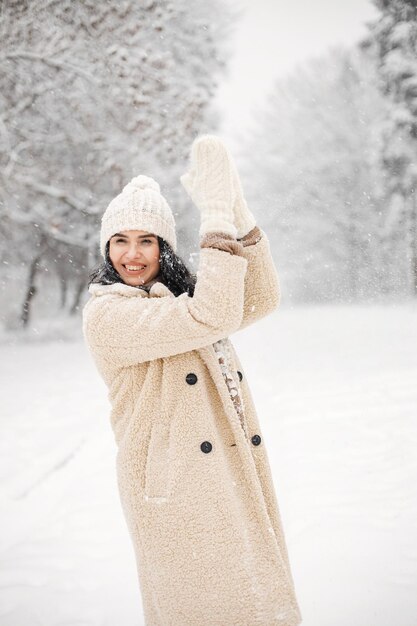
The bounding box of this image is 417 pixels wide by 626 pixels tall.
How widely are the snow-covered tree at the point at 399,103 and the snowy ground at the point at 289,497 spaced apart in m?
11.4

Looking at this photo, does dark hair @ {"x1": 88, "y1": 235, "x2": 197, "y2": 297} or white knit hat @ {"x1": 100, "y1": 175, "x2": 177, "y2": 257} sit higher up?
white knit hat @ {"x1": 100, "y1": 175, "x2": 177, "y2": 257}

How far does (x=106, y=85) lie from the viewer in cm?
895

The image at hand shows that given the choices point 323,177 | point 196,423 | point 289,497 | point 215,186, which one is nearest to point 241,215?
point 215,186

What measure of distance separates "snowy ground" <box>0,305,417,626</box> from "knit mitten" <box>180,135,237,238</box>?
2357 millimetres

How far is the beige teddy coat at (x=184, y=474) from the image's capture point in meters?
1.62

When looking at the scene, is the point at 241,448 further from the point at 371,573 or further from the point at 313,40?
the point at 313,40

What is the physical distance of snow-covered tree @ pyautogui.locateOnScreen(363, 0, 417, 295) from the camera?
17500 mm

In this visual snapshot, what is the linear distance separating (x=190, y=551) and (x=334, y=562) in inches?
87.3

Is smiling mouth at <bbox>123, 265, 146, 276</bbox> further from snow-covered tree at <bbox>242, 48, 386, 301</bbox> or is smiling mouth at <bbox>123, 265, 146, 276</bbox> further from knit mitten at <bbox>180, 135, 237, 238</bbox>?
snow-covered tree at <bbox>242, 48, 386, 301</bbox>

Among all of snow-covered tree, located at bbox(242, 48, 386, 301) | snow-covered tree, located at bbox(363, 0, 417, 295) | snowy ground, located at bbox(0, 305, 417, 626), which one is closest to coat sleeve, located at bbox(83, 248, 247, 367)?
snowy ground, located at bbox(0, 305, 417, 626)

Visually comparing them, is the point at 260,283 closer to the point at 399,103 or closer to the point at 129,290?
the point at 129,290

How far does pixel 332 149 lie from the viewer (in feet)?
77.1

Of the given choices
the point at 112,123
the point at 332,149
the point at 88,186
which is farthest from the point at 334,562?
the point at 332,149

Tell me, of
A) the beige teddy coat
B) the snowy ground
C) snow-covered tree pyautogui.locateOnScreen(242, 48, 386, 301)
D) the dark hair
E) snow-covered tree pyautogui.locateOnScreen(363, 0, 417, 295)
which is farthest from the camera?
snow-covered tree pyautogui.locateOnScreen(242, 48, 386, 301)
